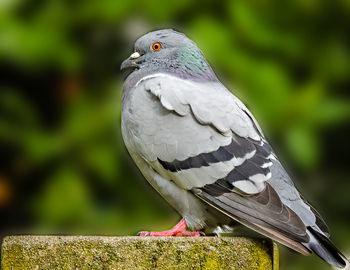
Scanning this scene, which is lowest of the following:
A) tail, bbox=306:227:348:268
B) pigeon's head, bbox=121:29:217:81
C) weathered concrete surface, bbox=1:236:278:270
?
tail, bbox=306:227:348:268

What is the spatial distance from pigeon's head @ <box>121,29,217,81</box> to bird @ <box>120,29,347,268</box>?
82mm

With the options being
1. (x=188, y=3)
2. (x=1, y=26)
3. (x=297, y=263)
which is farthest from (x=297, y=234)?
(x=1, y=26)

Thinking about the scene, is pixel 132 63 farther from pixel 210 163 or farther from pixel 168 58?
pixel 210 163

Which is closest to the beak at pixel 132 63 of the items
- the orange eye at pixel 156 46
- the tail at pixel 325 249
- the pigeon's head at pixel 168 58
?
the pigeon's head at pixel 168 58

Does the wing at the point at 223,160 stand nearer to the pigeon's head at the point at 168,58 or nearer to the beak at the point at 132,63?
the pigeon's head at the point at 168,58

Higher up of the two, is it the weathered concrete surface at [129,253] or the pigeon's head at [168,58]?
the pigeon's head at [168,58]

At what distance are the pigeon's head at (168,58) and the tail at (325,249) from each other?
1257 mm

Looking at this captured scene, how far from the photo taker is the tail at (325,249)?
3.33m

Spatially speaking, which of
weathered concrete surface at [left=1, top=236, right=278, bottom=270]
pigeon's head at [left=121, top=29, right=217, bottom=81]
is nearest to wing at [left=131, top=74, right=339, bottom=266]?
pigeon's head at [left=121, top=29, right=217, bottom=81]

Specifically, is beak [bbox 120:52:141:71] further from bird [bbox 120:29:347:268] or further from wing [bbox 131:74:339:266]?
wing [bbox 131:74:339:266]

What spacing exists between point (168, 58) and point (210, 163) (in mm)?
929

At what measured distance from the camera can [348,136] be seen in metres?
6.57

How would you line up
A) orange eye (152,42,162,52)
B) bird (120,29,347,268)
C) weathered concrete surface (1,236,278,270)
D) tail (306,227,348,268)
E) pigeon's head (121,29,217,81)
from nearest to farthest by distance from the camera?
weathered concrete surface (1,236,278,270)
tail (306,227,348,268)
bird (120,29,347,268)
pigeon's head (121,29,217,81)
orange eye (152,42,162,52)

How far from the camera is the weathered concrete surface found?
300cm
